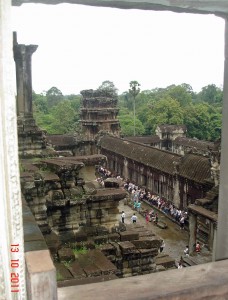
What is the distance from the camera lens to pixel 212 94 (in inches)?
2645

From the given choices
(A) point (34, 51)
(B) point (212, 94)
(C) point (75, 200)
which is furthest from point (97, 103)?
(B) point (212, 94)

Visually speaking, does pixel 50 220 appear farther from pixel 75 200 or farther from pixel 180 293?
pixel 180 293

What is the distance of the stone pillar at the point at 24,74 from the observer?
8.48m

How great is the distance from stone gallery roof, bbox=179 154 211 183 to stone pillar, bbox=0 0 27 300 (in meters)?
14.5

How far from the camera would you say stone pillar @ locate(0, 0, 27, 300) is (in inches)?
46.3

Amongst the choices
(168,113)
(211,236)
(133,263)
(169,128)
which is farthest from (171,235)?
(168,113)

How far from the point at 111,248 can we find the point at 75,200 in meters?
1.11

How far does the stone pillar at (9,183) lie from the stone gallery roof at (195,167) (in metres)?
14.5

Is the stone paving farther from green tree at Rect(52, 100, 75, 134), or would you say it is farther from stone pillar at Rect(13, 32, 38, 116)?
green tree at Rect(52, 100, 75, 134)

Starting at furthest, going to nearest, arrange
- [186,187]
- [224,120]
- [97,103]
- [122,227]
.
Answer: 1. [97,103]
2. [186,187]
3. [122,227]
4. [224,120]

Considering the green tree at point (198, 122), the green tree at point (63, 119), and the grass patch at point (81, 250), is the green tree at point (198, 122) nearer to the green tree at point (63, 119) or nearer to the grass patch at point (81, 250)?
the green tree at point (63, 119)

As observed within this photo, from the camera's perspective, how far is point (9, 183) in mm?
1235

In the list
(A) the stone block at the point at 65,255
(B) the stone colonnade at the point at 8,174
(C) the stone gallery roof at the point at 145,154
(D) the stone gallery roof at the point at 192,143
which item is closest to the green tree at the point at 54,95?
(D) the stone gallery roof at the point at 192,143

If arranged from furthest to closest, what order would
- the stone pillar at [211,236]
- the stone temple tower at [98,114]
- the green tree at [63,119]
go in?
1. the green tree at [63,119]
2. the stone temple tower at [98,114]
3. the stone pillar at [211,236]
